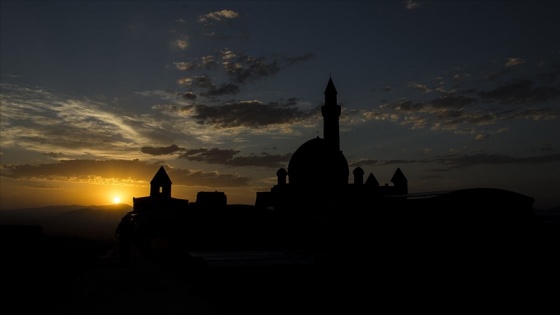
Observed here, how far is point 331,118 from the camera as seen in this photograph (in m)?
44.2

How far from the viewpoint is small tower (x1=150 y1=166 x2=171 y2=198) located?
1893 inches

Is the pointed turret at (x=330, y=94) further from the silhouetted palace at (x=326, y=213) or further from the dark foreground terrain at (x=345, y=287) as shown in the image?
the dark foreground terrain at (x=345, y=287)

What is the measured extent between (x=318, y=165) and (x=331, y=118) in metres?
5.66

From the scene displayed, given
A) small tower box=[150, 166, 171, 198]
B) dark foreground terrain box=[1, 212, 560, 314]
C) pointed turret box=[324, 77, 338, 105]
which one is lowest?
dark foreground terrain box=[1, 212, 560, 314]

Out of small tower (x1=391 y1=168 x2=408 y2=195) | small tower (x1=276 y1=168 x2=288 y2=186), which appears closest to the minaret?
small tower (x1=276 y1=168 x2=288 y2=186)

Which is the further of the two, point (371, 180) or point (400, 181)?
point (371, 180)

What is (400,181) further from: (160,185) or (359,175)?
(160,185)

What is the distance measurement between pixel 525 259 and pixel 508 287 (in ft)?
3.97

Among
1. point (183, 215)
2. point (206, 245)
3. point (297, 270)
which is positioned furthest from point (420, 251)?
point (183, 215)

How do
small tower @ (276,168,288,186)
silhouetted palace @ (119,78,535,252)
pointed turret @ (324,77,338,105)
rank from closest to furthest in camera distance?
silhouetted palace @ (119,78,535,252) → pointed turret @ (324,77,338,105) → small tower @ (276,168,288,186)

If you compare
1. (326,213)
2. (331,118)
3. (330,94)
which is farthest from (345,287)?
(330,94)

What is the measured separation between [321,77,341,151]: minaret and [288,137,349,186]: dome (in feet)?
3.01

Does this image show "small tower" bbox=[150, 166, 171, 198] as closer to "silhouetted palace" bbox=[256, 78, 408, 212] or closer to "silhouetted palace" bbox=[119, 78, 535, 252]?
"silhouetted palace" bbox=[119, 78, 535, 252]

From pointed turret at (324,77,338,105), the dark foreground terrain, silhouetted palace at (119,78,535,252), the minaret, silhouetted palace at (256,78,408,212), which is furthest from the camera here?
pointed turret at (324,77,338,105)
